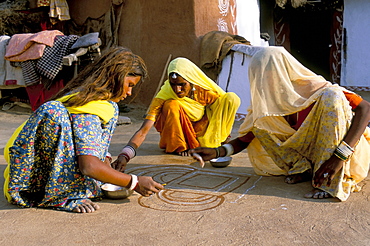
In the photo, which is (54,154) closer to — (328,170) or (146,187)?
(146,187)

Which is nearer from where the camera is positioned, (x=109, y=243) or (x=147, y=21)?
(x=109, y=243)

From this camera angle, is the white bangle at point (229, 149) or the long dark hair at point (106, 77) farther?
the white bangle at point (229, 149)

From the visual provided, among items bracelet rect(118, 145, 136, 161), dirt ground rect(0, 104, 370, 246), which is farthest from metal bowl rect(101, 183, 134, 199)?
bracelet rect(118, 145, 136, 161)

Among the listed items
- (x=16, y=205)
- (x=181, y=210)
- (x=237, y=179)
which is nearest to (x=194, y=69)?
(x=237, y=179)

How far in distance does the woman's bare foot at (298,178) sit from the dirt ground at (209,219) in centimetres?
5

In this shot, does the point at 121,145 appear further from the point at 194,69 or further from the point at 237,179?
the point at 237,179

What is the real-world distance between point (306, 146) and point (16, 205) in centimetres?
213

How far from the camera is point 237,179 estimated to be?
3.32m

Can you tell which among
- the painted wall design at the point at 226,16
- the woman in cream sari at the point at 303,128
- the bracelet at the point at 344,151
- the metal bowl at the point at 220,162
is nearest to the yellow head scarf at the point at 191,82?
the metal bowl at the point at 220,162

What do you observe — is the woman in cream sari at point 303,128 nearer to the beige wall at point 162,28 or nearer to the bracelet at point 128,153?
the bracelet at point 128,153

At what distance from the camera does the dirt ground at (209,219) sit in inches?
85.0

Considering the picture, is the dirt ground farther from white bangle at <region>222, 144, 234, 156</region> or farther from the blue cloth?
the blue cloth

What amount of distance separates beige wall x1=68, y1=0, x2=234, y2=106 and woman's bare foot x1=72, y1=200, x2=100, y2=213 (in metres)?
4.71

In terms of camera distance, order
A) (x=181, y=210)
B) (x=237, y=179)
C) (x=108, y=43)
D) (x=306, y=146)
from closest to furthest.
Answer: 1. (x=181, y=210)
2. (x=306, y=146)
3. (x=237, y=179)
4. (x=108, y=43)
